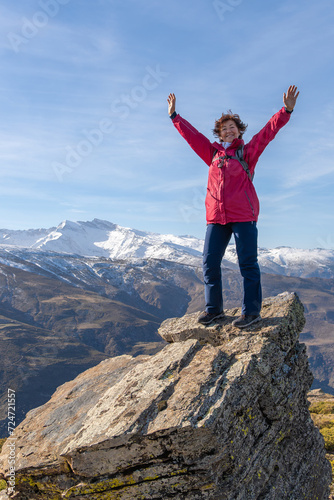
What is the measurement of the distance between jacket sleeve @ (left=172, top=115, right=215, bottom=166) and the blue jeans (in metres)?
2.19

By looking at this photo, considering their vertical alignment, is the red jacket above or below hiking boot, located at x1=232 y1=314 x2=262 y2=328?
above

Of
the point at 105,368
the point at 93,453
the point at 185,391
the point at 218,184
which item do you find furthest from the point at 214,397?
the point at 105,368

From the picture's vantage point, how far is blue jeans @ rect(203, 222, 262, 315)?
989cm

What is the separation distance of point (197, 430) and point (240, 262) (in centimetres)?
453

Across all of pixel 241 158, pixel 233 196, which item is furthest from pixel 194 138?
pixel 233 196

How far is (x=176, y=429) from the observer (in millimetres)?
7230

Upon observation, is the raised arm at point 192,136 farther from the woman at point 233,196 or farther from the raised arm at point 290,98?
the raised arm at point 290,98

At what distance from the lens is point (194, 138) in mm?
10648

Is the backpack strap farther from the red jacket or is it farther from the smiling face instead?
the smiling face

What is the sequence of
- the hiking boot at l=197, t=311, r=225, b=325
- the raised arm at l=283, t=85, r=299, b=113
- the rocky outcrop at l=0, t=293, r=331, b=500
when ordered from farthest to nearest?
the hiking boot at l=197, t=311, r=225, b=325
the raised arm at l=283, t=85, r=299, b=113
the rocky outcrop at l=0, t=293, r=331, b=500

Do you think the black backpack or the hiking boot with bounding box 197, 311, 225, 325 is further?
the hiking boot with bounding box 197, 311, 225, 325

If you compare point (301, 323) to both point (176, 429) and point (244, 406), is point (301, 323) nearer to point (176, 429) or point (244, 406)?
point (244, 406)

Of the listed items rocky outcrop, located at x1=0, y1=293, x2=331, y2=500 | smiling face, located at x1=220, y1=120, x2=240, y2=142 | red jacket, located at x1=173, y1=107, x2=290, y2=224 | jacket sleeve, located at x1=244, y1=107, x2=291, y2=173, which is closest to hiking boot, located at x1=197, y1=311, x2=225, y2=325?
rocky outcrop, located at x1=0, y1=293, x2=331, y2=500

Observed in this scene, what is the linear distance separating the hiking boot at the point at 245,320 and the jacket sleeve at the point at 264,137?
4061mm
